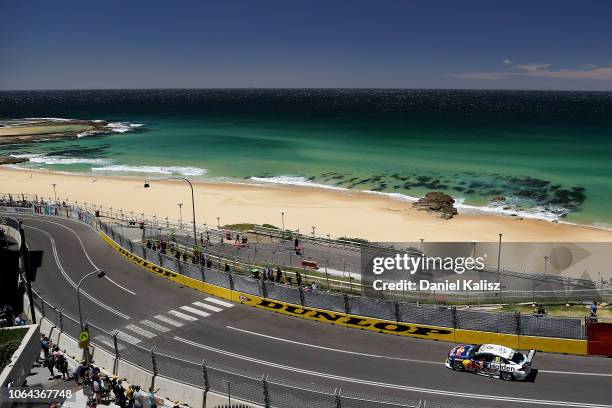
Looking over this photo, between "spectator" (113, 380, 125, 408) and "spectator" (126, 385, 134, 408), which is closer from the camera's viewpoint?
"spectator" (126, 385, 134, 408)

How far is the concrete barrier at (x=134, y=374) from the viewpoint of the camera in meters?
20.6

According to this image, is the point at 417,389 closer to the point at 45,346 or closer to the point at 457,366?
the point at 457,366

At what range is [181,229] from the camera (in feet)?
160

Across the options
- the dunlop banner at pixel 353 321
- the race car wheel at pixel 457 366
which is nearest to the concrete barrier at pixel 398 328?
the dunlop banner at pixel 353 321

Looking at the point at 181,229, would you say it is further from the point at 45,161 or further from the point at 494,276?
the point at 45,161

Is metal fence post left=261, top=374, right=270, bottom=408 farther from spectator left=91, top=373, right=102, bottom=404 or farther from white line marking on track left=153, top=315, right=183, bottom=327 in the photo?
white line marking on track left=153, top=315, right=183, bottom=327

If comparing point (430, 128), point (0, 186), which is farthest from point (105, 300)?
point (430, 128)

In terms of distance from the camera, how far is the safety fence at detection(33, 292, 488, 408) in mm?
16625

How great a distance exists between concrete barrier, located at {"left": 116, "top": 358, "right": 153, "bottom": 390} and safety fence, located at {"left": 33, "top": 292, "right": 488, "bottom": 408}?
11cm

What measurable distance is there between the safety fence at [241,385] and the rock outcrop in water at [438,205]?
41087 millimetres

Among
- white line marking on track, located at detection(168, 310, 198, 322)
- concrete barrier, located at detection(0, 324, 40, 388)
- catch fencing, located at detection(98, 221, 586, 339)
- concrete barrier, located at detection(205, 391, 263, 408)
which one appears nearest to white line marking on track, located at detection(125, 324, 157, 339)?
white line marking on track, located at detection(168, 310, 198, 322)

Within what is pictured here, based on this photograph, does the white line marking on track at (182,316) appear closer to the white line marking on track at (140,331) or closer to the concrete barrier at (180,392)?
the white line marking on track at (140,331)

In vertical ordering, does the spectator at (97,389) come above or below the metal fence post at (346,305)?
below

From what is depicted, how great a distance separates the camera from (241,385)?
18281 millimetres
